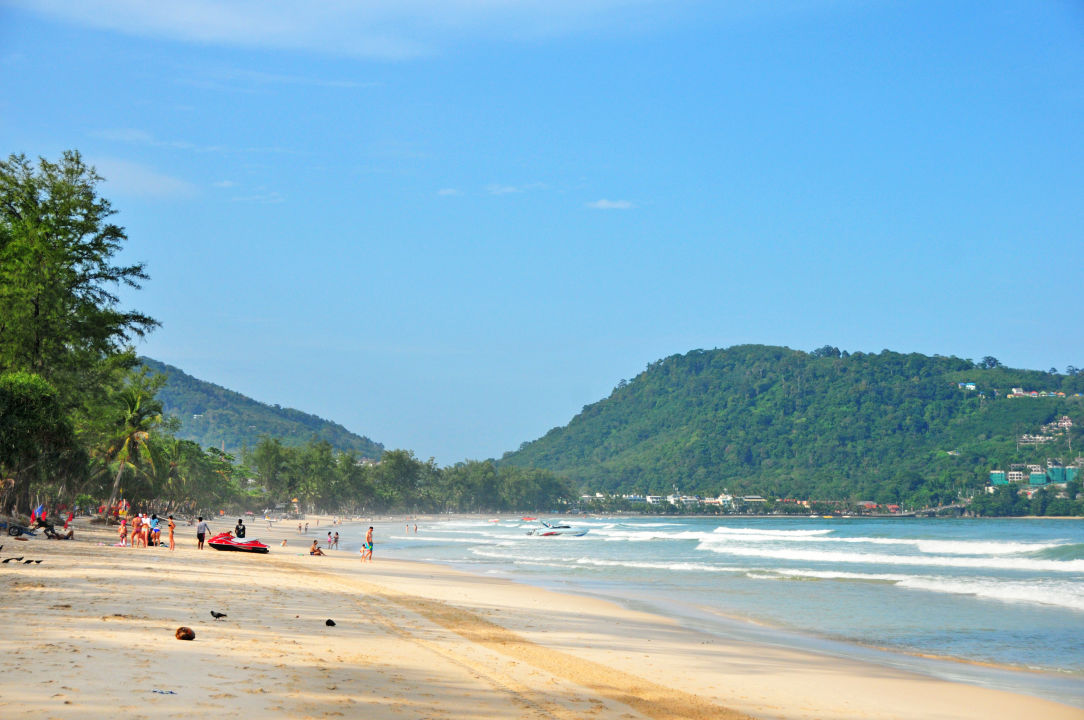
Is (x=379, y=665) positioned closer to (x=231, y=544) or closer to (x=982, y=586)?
(x=982, y=586)

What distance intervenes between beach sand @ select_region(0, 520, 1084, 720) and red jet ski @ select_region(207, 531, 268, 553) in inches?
568

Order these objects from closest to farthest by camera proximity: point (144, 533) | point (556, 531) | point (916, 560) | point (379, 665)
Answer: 1. point (379, 665)
2. point (144, 533)
3. point (916, 560)
4. point (556, 531)

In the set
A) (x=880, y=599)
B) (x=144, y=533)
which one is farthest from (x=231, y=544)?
(x=880, y=599)

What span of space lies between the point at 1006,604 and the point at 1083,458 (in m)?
175

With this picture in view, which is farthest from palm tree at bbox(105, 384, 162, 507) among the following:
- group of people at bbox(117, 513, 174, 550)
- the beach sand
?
the beach sand

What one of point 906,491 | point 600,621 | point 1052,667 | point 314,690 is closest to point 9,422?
point 600,621

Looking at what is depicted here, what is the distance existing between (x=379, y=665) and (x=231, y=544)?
1057 inches

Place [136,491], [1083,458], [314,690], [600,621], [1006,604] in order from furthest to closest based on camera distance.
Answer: [1083,458] < [136,491] < [1006,604] < [600,621] < [314,690]

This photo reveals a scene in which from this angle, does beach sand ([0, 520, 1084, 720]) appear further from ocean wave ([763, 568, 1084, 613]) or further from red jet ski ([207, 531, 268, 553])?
red jet ski ([207, 531, 268, 553])

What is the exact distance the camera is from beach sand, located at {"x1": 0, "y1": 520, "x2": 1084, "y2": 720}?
27.6 feet

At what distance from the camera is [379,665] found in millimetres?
10859

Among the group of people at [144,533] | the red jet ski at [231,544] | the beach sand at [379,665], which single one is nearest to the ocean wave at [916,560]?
the red jet ski at [231,544]

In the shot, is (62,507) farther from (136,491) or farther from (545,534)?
(545,534)

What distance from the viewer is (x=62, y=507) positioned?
55531 millimetres
